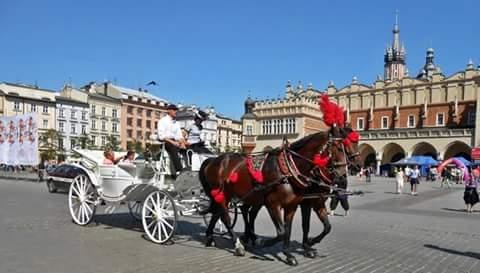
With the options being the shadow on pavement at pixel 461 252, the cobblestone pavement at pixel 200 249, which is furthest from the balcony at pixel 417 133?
the shadow on pavement at pixel 461 252

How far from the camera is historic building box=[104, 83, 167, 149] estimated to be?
80.2m

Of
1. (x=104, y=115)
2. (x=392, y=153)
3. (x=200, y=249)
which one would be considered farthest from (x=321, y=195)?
(x=104, y=115)

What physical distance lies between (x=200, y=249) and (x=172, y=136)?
220cm

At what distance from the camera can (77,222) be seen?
9.83 metres

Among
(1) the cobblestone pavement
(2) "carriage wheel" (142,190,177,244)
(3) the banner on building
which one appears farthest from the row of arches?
(2) "carriage wheel" (142,190,177,244)

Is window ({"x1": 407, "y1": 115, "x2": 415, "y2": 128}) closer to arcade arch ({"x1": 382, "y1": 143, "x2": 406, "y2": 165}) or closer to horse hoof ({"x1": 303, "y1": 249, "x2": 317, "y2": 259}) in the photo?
arcade arch ({"x1": 382, "y1": 143, "x2": 406, "y2": 165})

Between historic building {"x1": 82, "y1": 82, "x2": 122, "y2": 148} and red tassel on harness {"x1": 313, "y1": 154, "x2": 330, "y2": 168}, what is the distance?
71.4m

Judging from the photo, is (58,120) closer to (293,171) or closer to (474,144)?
(474,144)

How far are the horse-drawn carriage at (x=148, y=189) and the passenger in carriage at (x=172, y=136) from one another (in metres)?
0.14

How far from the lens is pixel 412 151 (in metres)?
60.2

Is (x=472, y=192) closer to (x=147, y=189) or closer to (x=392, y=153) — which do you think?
(x=147, y=189)

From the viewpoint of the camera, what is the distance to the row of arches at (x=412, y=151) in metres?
57.1

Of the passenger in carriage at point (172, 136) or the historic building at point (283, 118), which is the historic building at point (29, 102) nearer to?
the historic building at point (283, 118)

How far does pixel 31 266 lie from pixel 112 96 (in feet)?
256
